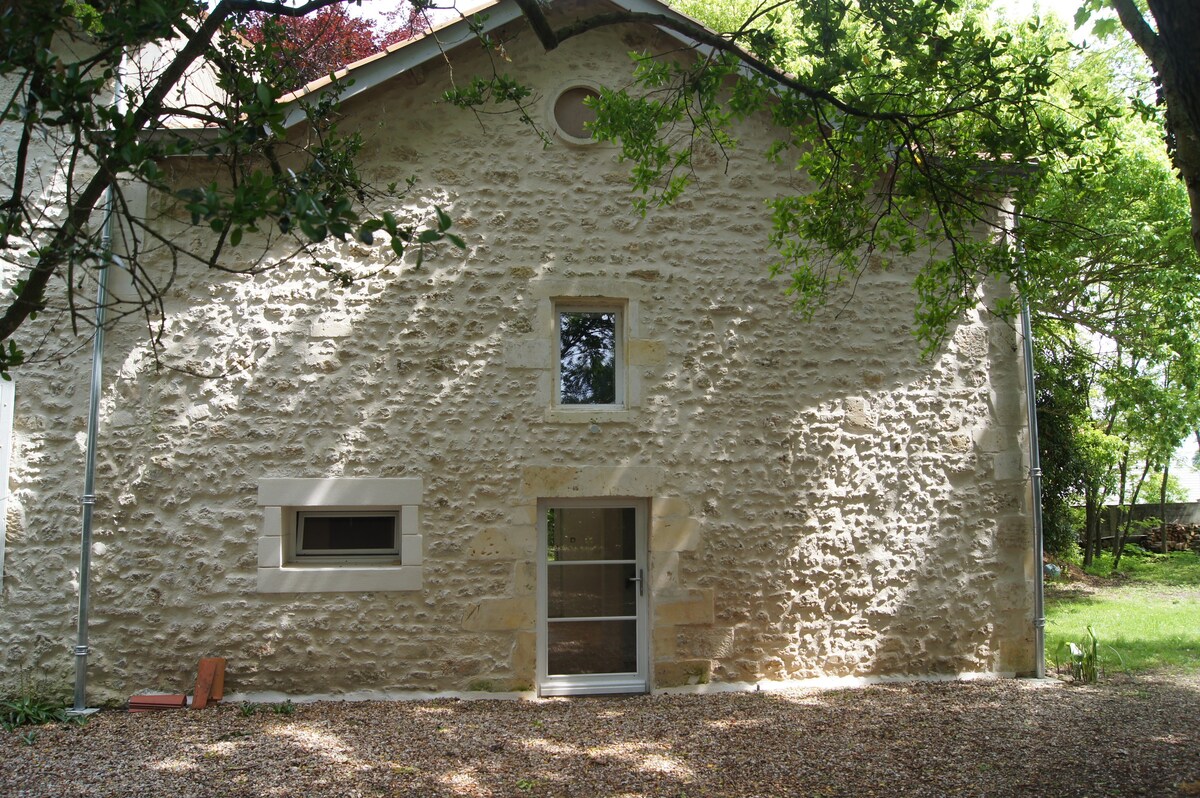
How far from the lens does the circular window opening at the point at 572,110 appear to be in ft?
21.8

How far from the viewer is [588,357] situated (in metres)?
6.61

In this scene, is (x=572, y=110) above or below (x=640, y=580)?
above

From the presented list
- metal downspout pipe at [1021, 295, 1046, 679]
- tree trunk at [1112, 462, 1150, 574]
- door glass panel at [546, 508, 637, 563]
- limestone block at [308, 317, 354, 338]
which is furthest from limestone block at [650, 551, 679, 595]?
tree trunk at [1112, 462, 1150, 574]

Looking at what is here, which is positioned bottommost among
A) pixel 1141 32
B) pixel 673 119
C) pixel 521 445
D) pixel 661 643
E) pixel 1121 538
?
pixel 661 643

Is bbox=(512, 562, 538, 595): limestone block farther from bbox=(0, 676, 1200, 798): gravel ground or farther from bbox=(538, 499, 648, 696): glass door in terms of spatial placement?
bbox=(0, 676, 1200, 798): gravel ground

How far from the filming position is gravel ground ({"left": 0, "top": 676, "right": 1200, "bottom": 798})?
14.6 ft

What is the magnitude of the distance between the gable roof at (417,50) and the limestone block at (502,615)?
3.64m

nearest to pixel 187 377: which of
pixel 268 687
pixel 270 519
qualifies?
pixel 270 519

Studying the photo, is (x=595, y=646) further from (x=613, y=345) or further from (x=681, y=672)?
(x=613, y=345)

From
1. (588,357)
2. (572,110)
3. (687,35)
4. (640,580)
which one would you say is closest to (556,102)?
(572,110)

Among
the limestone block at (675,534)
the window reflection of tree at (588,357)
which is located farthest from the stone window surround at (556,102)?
the limestone block at (675,534)

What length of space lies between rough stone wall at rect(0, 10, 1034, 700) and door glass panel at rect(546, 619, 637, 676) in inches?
10.8

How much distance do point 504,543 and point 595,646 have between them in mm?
1057

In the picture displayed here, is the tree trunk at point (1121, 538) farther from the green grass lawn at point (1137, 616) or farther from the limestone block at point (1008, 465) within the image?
the limestone block at point (1008, 465)
